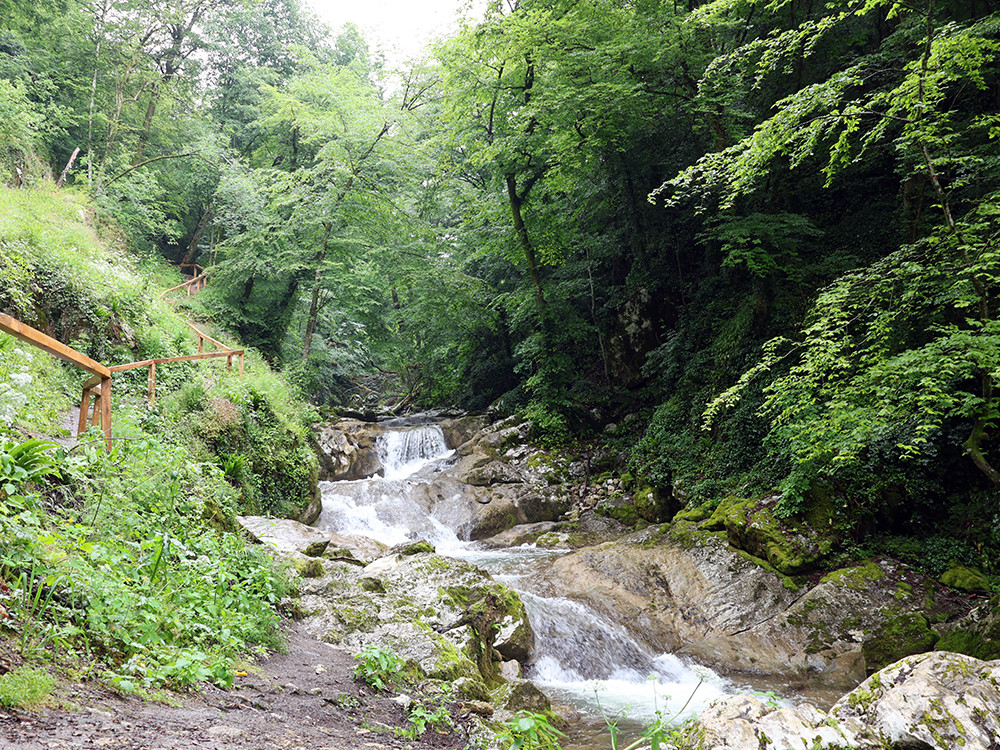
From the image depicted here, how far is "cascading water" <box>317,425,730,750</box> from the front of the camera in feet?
21.0

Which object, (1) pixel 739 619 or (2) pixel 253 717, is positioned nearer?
(2) pixel 253 717

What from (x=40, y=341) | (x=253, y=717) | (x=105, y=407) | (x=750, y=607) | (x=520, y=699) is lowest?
(x=750, y=607)

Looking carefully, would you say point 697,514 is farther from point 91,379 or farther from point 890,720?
point 91,379

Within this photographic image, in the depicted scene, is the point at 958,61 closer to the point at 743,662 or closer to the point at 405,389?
the point at 743,662

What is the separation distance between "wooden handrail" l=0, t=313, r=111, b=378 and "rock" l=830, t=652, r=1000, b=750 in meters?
5.91

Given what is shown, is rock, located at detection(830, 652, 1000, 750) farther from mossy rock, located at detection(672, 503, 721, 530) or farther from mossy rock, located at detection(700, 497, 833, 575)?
mossy rock, located at detection(672, 503, 721, 530)

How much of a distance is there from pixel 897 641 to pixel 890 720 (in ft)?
16.6

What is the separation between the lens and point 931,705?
2.92 meters

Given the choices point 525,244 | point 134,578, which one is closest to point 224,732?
point 134,578

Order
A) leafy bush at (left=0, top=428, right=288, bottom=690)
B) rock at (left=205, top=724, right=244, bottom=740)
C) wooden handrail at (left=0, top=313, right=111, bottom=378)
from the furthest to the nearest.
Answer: wooden handrail at (left=0, top=313, right=111, bottom=378) < leafy bush at (left=0, top=428, right=288, bottom=690) < rock at (left=205, top=724, right=244, bottom=740)

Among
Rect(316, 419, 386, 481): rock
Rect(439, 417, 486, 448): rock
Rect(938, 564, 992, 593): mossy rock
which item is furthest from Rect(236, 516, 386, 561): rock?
Rect(439, 417, 486, 448): rock

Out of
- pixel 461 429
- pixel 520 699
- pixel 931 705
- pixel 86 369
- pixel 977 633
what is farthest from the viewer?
pixel 461 429

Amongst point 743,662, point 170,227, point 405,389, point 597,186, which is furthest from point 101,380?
point 405,389

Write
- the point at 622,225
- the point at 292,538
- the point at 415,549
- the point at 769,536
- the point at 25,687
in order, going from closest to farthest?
1. the point at 25,687
2. the point at 292,538
3. the point at 415,549
4. the point at 769,536
5. the point at 622,225
